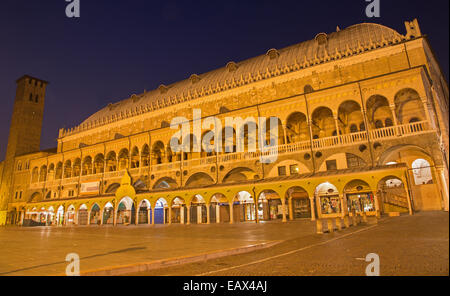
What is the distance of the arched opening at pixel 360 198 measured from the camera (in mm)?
24753

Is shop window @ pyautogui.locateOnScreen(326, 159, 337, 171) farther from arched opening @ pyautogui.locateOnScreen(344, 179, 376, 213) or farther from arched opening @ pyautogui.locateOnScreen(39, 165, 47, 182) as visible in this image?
arched opening @ pyautogui.locateOnScreen(39, 165, 47, 182)

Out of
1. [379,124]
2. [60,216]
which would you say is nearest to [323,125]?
[379,124]

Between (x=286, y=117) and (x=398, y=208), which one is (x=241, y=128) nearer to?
(x=286, y=117)

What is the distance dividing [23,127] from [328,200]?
63624 mm

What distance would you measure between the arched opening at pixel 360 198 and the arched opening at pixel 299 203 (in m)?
3.85

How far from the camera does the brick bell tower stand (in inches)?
2290

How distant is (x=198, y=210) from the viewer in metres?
30.8

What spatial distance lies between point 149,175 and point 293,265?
100 feet

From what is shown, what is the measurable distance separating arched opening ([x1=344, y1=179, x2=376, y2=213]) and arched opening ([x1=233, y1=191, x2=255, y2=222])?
9553mm

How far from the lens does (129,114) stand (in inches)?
1757

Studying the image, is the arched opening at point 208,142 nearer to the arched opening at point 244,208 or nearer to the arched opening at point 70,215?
the arched opening at point 244,208

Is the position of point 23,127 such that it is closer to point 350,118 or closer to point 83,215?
point 83,215
